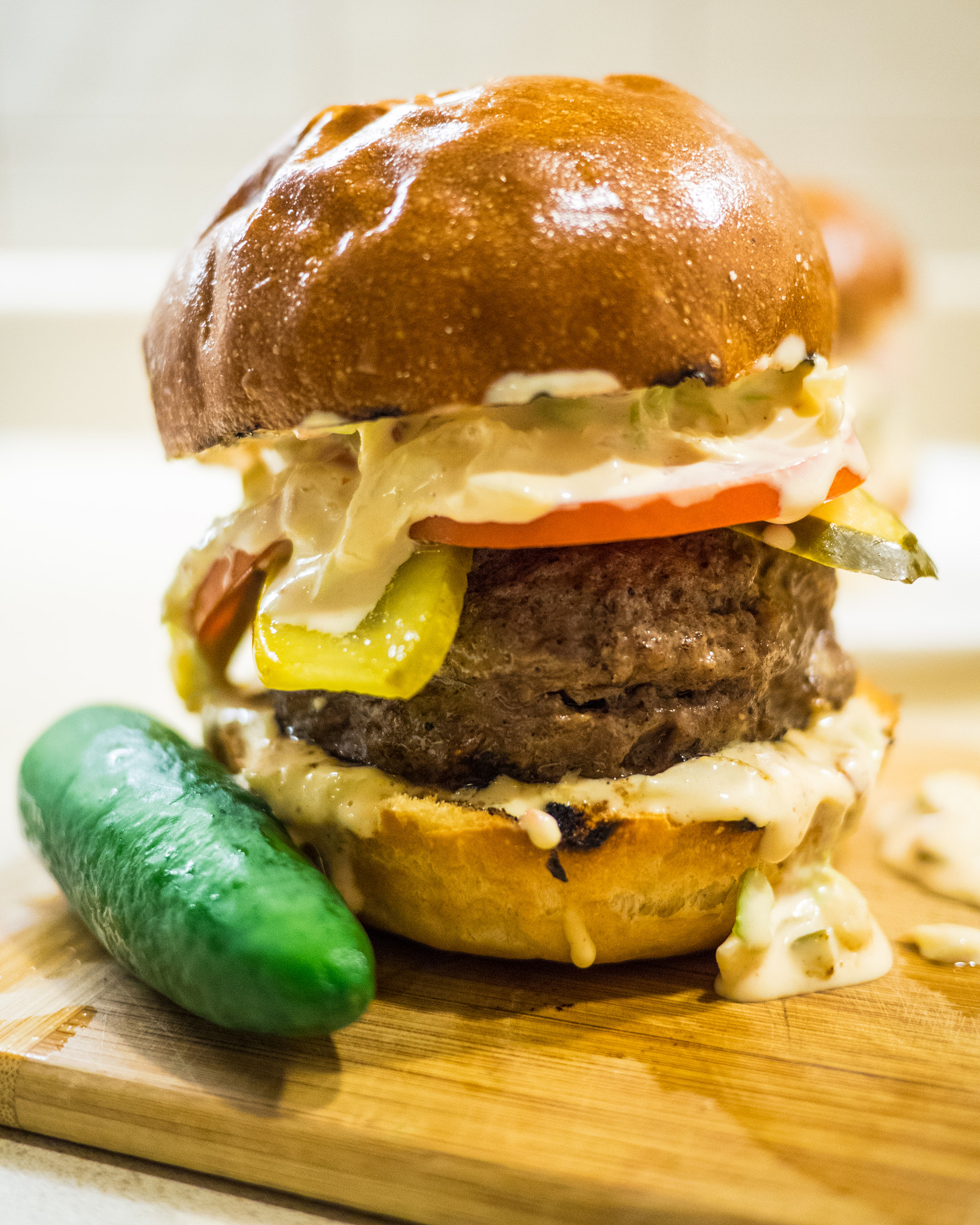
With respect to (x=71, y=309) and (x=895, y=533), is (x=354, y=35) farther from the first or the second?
(x=895, y=533)

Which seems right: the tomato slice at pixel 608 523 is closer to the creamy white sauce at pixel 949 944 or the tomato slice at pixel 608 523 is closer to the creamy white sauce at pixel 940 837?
the creamy white sauce at pixel 949 944

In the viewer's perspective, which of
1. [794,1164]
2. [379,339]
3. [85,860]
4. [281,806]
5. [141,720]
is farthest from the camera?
[141,720]

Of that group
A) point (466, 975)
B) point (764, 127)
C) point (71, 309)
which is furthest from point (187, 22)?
point (466, 975)

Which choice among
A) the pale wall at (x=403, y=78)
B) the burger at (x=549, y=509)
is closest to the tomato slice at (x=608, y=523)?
the burger at (x=549, y=509)

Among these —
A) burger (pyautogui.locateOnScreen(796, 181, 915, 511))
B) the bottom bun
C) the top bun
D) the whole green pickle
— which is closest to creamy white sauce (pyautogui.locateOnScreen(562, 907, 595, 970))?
the bottom bun

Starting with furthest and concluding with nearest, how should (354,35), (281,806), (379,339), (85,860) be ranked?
(354,35) < (281,806) < (85,860) < (379,339)

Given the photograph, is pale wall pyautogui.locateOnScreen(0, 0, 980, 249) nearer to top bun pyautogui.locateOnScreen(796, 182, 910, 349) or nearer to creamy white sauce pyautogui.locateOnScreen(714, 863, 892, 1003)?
top bun pyautogui.locateOnScreen(796, 182, 910, 349)
